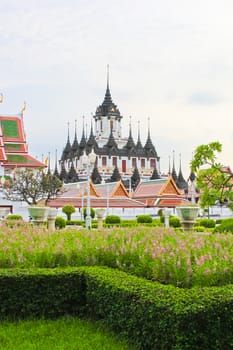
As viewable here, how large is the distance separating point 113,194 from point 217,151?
94.5 ft

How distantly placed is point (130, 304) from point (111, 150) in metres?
74.4

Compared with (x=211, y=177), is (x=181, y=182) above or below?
above

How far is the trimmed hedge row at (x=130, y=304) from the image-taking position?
4930 millimetres

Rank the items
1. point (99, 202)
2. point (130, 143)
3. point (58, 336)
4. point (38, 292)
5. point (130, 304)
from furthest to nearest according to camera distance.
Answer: point (130, 143) < point (99, 202) < point (38, 292) < point (58, 336) < point (130, 304)

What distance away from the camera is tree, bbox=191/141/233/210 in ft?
43.9

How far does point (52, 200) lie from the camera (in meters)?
37.8

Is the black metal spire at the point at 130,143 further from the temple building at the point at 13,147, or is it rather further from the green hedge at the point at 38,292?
→ the green hedge at the point at 38,292

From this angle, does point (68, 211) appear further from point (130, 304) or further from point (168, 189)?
point (130, 304)

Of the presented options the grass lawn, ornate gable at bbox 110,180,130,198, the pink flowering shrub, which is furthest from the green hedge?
ornate gable at bbox 110,180,130,198

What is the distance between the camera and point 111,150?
7994 centimetres

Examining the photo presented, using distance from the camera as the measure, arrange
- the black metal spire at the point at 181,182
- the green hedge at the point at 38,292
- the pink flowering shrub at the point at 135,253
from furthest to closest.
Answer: the black metal spire at the point at 181,182 → the green hedge at the point at 38,292 → the pink flowering shrub at the point at 135,253

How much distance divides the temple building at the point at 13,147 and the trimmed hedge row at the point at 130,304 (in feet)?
99.8

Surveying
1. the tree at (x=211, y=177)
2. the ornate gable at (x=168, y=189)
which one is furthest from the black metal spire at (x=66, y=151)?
the tree at (x=211, y=177)

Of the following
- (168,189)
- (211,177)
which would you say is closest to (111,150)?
(168,189)
